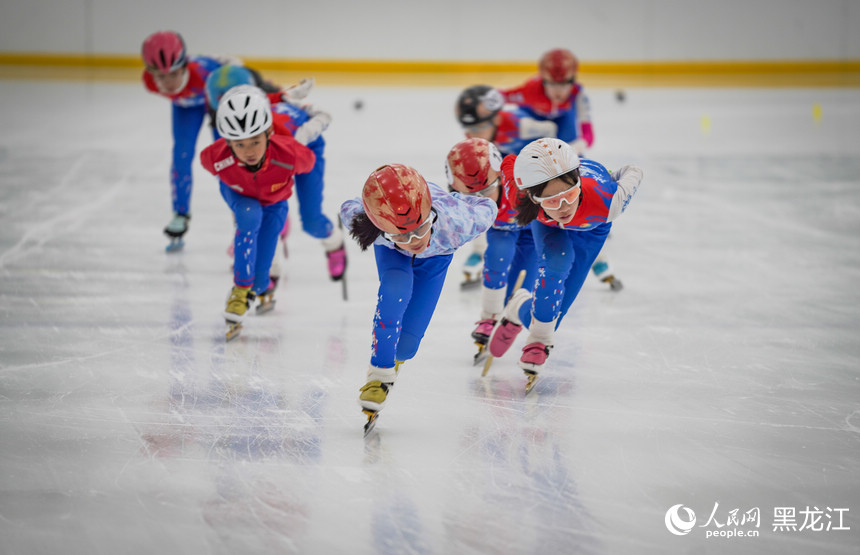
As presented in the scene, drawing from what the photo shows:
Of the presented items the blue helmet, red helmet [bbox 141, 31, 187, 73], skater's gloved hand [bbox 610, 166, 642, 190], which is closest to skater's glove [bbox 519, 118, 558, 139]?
skater's gloved hand [bbox 610, 166, 642, 190]

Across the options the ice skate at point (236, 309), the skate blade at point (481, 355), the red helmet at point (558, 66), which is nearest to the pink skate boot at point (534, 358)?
the skate blade at point (481, 355)

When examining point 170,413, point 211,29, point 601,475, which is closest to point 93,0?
point 211,29

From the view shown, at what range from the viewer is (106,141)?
38.3 feet

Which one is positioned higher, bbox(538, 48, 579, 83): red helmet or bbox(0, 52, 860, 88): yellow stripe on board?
bbox(538, 48, 579, 83): red helmet

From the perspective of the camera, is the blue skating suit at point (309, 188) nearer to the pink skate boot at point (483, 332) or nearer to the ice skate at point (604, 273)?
the pink skate boot at point (483, 332)

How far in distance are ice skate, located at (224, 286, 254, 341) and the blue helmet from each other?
143cm

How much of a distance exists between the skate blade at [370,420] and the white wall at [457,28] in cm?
1477

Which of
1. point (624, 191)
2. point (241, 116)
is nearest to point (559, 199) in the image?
point (624, 191)

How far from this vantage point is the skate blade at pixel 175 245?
7.33m

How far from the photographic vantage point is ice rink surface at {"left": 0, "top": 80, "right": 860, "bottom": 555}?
334cm

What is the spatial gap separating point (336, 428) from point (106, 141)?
28.6 ft

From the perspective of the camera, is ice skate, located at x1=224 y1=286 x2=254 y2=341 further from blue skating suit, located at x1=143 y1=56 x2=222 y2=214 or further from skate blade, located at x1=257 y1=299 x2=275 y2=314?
blue skating suit, located at x1=143 y1=56 x2=222 y2=214

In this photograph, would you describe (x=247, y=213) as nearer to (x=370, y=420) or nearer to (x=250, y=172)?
(x=250, y=172)

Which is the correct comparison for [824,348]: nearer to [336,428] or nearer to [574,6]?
[336,428]
